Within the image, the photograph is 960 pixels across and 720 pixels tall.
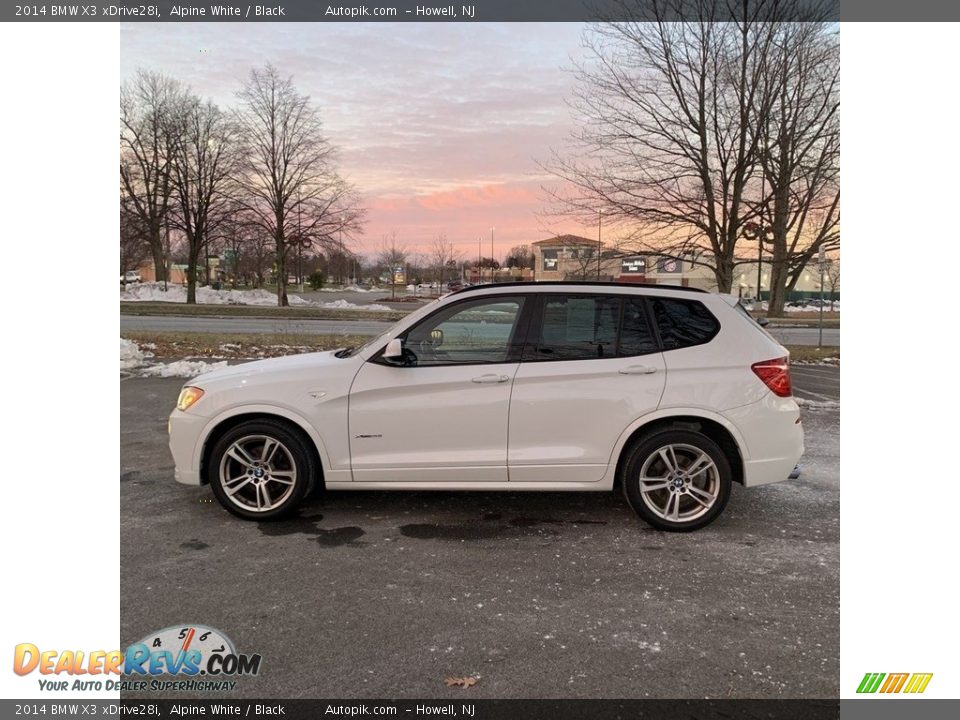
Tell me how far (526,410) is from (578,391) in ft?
1.27

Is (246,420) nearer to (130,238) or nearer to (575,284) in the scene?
(575,284)

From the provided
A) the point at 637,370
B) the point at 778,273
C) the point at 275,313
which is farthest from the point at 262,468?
the point at 275,313

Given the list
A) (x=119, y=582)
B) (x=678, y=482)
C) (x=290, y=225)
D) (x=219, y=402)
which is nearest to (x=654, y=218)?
(x=678, y=482)

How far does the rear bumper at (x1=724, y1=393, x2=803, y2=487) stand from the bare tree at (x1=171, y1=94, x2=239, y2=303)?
26.9m

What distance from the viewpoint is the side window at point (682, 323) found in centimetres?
448

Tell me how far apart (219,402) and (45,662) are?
1950 millimetres

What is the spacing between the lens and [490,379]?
4375 mm

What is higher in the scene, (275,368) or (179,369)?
(275,368)

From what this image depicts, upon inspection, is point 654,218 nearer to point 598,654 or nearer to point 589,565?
point 589,565

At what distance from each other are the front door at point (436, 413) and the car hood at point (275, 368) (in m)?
0.26

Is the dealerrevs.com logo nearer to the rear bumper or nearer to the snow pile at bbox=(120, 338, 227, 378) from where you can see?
the rear bumper

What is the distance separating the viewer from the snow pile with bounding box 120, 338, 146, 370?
11.2 metres

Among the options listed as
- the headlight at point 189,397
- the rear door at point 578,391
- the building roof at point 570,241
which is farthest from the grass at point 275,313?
the rear door at point 578,391
